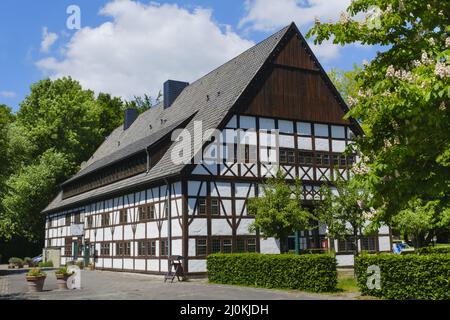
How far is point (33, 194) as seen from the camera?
54469mm

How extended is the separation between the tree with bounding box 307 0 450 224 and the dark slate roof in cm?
1635

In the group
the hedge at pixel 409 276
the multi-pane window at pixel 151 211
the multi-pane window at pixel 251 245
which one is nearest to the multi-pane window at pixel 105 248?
the multi-pane window at pixel 151 211

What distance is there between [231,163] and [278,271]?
31.1 feet

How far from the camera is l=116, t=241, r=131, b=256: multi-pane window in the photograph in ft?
111

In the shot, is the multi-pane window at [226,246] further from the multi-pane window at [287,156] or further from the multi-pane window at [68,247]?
the multi-pane window at [68,247]

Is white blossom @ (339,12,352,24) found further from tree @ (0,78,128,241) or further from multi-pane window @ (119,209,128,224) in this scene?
tree @ (0,78,128,241)

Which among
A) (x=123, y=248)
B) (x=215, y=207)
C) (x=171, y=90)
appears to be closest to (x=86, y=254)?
(x=123, y=248)

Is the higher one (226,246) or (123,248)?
(226,246)

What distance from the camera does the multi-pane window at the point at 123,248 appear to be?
33688 millimetres

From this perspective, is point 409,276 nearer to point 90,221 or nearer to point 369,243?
point 369,243

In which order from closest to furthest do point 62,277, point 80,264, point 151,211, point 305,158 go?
point 62,277, point 151,211, point 305,158, point 80,264

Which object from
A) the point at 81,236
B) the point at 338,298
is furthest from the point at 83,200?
the point at 338,298

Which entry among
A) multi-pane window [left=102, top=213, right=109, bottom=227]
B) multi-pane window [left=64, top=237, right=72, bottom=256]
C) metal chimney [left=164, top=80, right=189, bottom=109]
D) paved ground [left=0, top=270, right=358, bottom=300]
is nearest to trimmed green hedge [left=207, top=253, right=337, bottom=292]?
paved ground [left=0, top=270, right=358, bottom=300]

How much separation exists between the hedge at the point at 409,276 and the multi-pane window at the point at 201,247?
11121 mm
